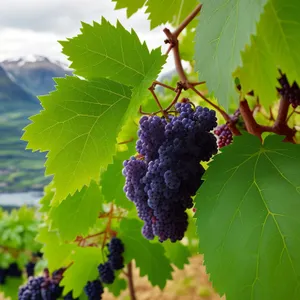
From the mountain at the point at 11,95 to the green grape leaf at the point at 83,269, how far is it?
1.30m

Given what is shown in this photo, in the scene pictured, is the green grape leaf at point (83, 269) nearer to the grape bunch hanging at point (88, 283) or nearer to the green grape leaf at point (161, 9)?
the grape bunch hanging at point (88, 283)

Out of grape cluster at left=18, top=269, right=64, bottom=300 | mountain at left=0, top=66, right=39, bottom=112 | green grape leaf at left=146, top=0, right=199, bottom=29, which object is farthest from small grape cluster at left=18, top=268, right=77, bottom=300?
mountain at left=0, top=66, right=39, bottom=112

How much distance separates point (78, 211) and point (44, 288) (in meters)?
0.42

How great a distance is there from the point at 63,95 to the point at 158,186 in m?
0.10

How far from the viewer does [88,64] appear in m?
0.35

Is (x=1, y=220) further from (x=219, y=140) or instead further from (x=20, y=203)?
(x=219, y=140)

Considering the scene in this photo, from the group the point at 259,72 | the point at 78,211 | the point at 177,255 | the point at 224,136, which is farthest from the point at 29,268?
the point at 259,72

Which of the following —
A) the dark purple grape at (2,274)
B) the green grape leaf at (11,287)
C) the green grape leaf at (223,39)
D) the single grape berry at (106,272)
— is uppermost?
the dark purple grape at (2,274)

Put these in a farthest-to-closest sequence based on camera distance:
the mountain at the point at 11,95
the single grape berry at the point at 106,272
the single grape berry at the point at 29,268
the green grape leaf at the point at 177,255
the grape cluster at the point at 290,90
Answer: the mountain at the point at 11,95 → the single grape berry at the point at 29,268 → the green grape leaf at the point at 177,255 → the single grape berry at the point at 106,272 → the grape cluster at the point at 290,90

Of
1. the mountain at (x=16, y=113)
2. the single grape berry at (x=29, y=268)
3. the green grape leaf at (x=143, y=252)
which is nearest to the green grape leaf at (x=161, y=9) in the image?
the green grape leaf at (x=143, y=252)

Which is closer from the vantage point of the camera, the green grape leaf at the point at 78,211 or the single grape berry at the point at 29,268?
the green grape leaf at the point at 78,211

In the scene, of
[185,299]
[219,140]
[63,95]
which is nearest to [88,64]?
[63,95]

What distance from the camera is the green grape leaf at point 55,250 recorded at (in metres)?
0.71

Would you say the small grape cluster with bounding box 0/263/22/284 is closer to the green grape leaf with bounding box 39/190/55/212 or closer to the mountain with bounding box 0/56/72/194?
the mountain with bounding box 0/56/72/194
